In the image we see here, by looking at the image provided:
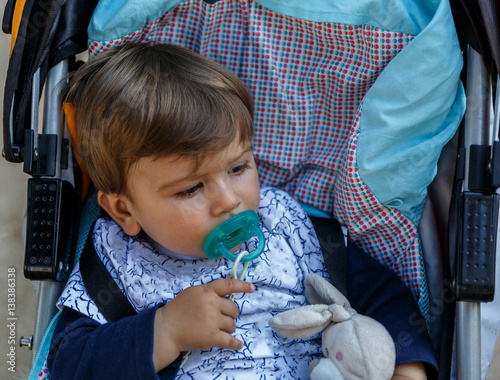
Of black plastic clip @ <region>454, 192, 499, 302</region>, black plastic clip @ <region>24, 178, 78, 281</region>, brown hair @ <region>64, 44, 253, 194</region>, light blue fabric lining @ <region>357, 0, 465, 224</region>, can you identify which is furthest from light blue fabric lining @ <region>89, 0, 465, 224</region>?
black plastic clip @ <region>24, 178, 78, 281</region>

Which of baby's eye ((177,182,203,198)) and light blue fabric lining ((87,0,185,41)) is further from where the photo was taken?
light blue fabric lining ((87,0,185,41))

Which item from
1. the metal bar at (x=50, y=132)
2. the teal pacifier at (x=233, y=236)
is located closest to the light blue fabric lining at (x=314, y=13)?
the metal bar at (x=50, y=132)

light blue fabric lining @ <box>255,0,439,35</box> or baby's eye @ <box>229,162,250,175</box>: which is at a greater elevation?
light blue fabric lining @ <box>255,0,439,35</box>

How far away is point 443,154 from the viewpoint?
121 centimetres

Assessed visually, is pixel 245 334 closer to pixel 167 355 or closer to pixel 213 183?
pixel 167 355

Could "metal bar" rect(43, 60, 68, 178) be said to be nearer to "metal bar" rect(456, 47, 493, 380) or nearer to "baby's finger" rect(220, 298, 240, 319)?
"baby's finger" rect(220, 298, 240, 319)

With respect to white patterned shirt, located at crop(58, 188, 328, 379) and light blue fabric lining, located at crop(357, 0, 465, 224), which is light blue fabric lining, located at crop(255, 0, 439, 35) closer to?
light blue fabric lining, located at crop(357, 0, 465, 224)

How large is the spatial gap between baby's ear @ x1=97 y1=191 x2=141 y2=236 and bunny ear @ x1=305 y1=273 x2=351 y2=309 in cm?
34

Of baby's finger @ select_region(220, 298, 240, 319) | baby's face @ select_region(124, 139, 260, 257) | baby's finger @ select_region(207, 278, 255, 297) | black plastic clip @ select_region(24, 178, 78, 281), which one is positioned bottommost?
baby's finger @ select_region(220, 298, 240, 319)

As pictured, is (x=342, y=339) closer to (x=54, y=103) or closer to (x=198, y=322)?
(x=198, y=322)

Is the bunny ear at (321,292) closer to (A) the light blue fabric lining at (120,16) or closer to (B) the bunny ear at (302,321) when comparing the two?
(B) the bunny ear at (302,321)

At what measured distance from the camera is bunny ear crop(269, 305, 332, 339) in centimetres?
105

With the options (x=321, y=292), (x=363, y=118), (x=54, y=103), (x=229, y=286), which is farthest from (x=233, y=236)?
(x=54, y=103)

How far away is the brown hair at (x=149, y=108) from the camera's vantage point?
1.04 m
